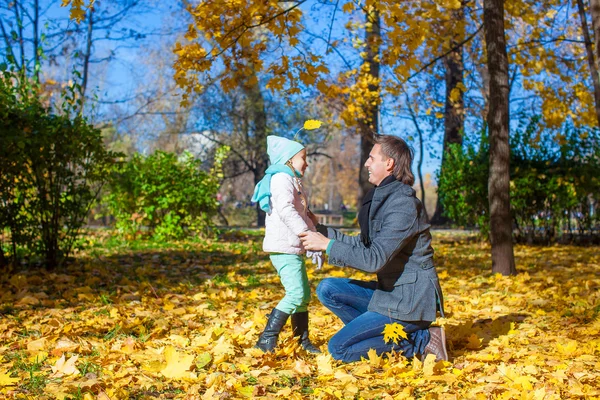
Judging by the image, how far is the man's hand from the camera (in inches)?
130

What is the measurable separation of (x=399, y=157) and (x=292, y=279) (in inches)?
37.2

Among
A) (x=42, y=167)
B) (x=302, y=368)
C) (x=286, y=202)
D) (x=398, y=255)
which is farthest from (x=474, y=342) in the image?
(x=42, y=167)

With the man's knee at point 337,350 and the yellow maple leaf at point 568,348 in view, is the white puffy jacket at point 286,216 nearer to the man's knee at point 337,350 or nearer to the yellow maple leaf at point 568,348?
the man's knee at point 337,350

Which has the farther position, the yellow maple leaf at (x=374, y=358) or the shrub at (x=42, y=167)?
the shrub at (x=42, y=167)

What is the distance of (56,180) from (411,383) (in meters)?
5.13

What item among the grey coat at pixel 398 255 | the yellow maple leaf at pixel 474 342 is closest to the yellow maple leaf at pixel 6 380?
the grey coat at pixel 398 255

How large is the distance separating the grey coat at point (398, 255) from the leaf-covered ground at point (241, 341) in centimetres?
34

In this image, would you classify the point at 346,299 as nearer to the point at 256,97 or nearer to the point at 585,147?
the point at 585,147

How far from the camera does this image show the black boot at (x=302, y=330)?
3.82 m

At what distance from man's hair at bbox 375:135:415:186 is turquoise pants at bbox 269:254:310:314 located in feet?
2.54

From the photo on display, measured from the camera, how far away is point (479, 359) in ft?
11.9

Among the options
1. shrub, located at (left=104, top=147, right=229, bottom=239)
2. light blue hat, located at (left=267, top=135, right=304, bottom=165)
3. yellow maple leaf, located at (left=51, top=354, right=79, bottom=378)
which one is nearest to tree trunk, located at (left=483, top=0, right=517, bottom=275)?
light blue hat, located at (left=267, top=135, right=304, bottom=165)

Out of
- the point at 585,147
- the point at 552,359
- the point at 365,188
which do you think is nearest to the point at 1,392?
the point at 552,359

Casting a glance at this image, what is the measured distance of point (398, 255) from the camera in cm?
348
